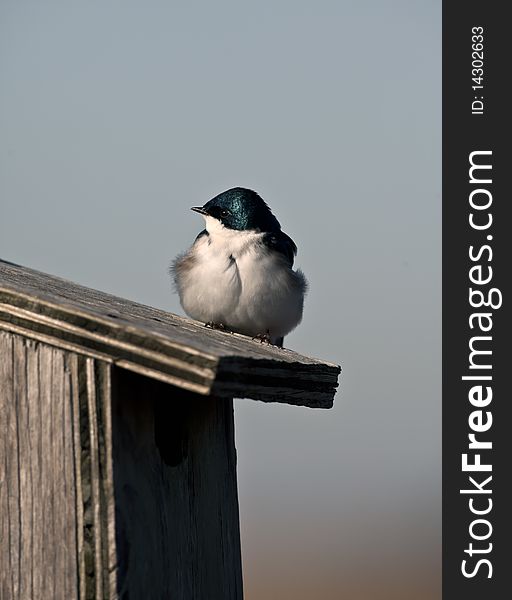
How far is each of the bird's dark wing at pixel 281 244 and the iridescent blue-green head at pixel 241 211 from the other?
0.04 m

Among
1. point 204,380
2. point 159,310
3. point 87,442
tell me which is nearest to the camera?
point 204,380

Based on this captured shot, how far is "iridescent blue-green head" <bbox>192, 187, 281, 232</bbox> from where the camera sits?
15.9ft

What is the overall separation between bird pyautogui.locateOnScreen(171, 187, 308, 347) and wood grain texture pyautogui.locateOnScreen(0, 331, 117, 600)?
1903mm

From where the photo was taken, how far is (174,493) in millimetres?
2814

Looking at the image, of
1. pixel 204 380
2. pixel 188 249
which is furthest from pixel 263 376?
pixel 188 249

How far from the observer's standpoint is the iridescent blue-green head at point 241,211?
4.86 m

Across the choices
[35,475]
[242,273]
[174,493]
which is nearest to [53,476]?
[35,475]

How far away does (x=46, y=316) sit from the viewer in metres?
2.56

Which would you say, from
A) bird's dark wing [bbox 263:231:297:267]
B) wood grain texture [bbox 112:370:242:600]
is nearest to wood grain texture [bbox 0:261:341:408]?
wood grain texture [bbox 112:370:242:600]

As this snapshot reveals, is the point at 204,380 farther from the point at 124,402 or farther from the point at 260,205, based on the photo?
the point at 260,205

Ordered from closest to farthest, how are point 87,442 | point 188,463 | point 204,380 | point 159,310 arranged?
point 204,380 → point 87,442 → point 188,463 → point 159,310

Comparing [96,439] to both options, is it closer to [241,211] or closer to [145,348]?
[145,348]

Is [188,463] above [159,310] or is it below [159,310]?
below

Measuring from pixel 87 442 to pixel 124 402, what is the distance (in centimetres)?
12
